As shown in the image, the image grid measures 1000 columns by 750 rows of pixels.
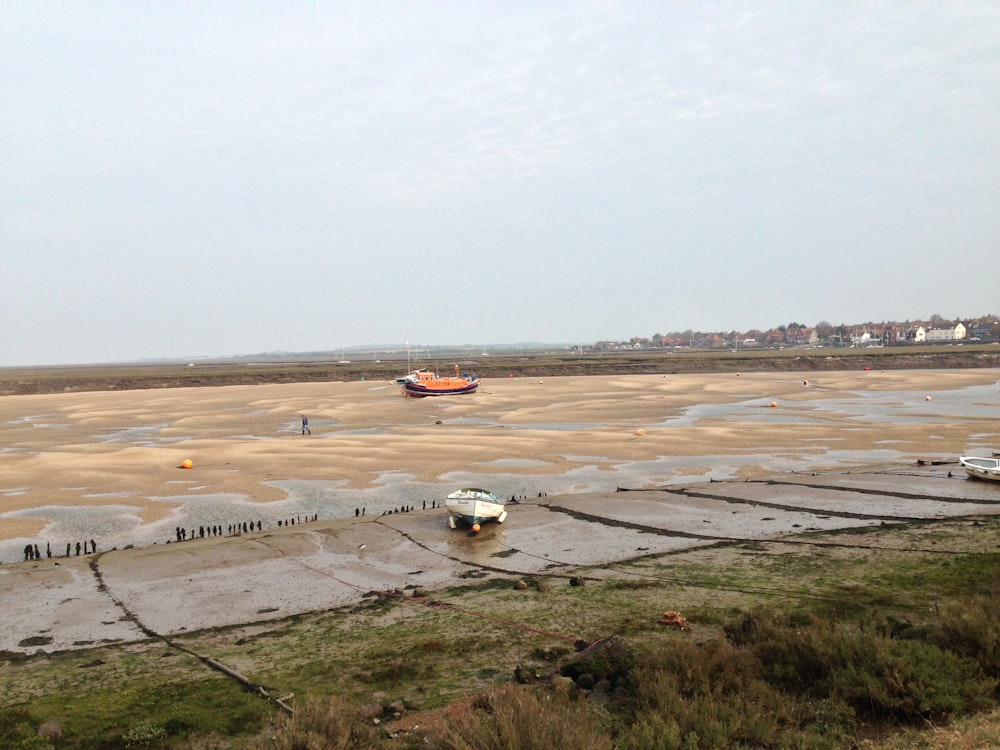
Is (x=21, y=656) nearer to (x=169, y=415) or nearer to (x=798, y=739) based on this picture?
(x=798, y=739)

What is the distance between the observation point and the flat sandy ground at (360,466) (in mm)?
17172

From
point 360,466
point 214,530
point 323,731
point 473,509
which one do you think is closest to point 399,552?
point 473,509

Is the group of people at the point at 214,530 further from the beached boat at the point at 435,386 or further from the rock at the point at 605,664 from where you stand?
the beached boat at the point at 435,386

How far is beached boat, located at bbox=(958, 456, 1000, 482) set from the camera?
26.6m

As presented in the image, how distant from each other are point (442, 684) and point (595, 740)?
3.77 metres

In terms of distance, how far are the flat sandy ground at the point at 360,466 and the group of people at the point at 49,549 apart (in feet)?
0.99

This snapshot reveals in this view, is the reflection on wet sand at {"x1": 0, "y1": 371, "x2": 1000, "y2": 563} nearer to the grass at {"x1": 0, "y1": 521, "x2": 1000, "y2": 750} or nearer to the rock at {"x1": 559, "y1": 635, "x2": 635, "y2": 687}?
the grass at {"x1": 0, "y1": 521, "x2": 1000, "y2": 750}

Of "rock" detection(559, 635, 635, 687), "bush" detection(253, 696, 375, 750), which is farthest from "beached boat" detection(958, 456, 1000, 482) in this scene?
"bush" detection(253, 696, 375, 750)

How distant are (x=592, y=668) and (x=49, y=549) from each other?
57.1ft

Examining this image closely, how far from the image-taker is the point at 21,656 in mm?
13070

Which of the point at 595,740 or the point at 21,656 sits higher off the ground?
the point at 595,740

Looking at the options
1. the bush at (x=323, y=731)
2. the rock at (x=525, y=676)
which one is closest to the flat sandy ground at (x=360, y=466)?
the rock at (x=525, y=676)

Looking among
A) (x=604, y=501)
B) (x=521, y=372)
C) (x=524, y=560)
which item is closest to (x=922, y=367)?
(x=521, y=372)

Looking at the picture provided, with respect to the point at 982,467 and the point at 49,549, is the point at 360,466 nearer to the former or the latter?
the point at 49,549
